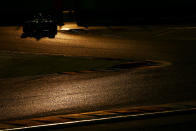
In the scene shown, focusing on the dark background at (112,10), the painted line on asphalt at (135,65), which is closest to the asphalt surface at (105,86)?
the painted line on asphalt at (135,65)

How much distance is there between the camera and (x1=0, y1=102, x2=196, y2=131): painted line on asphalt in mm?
7445

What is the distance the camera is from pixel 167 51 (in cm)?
1753

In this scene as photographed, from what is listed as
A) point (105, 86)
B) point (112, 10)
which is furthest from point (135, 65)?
point (112, 10)

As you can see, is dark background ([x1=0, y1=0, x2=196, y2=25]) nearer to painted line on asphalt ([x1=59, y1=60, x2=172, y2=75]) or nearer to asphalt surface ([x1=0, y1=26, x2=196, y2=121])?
asphalt surface ([x1=0, y1=26, x2=196, y2=121])

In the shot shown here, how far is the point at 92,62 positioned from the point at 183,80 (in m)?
4.77

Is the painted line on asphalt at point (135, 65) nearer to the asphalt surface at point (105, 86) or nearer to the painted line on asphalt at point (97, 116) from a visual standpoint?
the asphalt surface at point (105, 86)

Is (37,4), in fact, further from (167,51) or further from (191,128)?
(191,128)

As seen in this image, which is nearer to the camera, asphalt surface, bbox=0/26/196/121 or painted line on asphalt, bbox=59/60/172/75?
asphalt surface, bbox=0/26/196/121

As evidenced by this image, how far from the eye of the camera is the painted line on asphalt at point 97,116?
7.45 m

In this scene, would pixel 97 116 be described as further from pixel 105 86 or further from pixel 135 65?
pixel 135 65

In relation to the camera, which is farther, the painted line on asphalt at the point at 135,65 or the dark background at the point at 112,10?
the dark background at the point at 112,10

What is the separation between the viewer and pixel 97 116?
788 centimetres

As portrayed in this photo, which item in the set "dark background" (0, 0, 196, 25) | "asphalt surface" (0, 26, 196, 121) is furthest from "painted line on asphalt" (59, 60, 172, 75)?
"dark background" (0, 0, 196, 25)

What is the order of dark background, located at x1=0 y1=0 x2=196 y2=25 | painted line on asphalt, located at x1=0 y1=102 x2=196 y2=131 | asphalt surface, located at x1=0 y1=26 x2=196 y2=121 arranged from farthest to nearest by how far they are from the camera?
dark background, located at x1=0 y1=0 x2=196 y2=25, asphalt surface, located at x1=0 y1=26 x2=196 y2=121, painted line on asphalt, located at x1=0 y1=102 x2=196 y2=131
